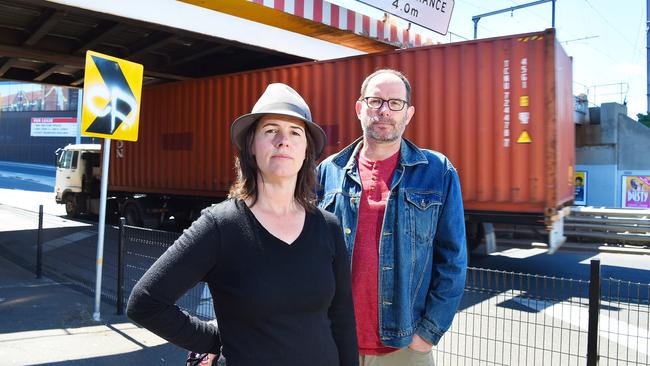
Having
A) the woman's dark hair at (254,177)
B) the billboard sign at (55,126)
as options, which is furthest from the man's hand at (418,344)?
the billboard sign at (55,126)

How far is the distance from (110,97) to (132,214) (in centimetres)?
921

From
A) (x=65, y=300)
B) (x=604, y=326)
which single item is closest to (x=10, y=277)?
(x=65, y=300)

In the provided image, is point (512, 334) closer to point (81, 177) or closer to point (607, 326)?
point (607, 326)

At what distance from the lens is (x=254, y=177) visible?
5.81 feet

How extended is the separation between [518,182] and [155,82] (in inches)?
468

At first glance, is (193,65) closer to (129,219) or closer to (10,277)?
(129,219)

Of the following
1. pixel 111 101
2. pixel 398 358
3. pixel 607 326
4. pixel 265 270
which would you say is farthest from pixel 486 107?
pixel 265 270

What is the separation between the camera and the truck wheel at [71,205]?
632 inches

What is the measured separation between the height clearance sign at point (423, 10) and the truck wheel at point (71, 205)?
1255cm

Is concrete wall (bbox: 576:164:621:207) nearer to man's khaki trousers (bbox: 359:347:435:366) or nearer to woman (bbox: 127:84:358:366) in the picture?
man's khaki trousers (bbox: 359:347:435:366)

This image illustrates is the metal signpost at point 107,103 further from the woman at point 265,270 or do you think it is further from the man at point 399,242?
the woman at point 265,270

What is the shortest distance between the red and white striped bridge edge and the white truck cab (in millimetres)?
9193

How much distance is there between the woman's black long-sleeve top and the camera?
151cm

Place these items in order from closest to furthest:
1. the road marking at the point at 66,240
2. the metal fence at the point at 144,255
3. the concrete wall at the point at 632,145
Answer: the metal fence at the point at 144,255, the road marking at the point at 66,240, the concrete wall at the point at 632,145
